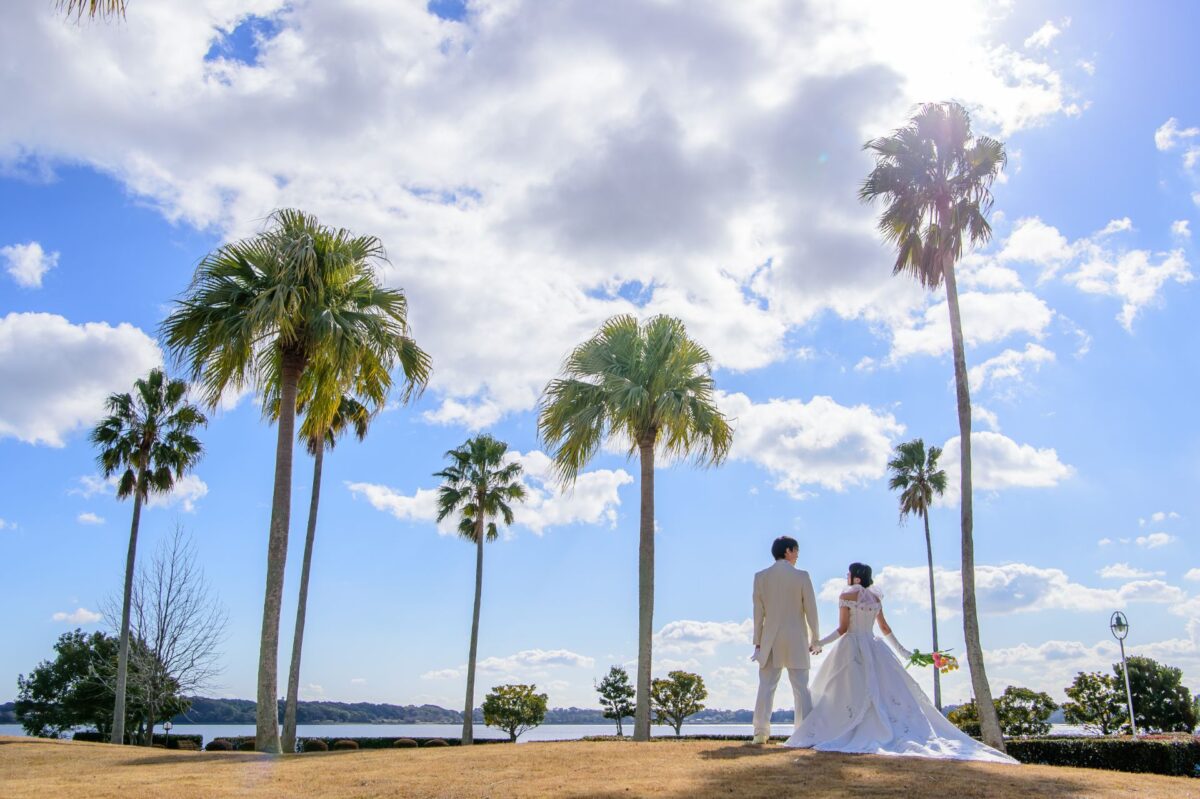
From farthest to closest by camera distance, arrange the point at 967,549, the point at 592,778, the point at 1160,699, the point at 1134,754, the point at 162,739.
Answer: the point at 1160,699, the point at 162,739, the point at 967,549, the point at 1134,754, the point at 592,778

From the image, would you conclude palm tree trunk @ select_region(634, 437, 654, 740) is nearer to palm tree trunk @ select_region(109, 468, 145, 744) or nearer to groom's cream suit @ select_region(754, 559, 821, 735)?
groom's cream suit @ select_region(754, 559, 821, 735)

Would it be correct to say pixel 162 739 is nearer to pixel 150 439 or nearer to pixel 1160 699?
pixel 150 439

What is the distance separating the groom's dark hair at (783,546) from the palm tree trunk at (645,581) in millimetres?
9128

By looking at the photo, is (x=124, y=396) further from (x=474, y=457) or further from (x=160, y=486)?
(x=474, y=457)

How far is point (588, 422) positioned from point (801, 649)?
34.7ft

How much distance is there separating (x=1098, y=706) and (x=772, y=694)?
141ft

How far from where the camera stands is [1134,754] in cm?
1487

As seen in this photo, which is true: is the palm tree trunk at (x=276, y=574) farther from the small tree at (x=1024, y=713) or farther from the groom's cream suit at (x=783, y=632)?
the small tree at (x=1024, y=713)

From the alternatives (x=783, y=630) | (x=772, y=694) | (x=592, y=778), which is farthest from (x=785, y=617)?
(x=592, y=778)

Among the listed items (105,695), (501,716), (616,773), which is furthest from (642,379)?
(105,695)

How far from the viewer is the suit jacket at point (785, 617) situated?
10523 mm

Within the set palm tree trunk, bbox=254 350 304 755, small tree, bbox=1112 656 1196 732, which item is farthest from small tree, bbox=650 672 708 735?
palm tree trunk, bbox=254 350 304 755

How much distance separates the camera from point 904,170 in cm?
2223

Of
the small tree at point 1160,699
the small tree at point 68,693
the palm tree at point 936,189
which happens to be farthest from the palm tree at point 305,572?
the small tree at point 1160,699
